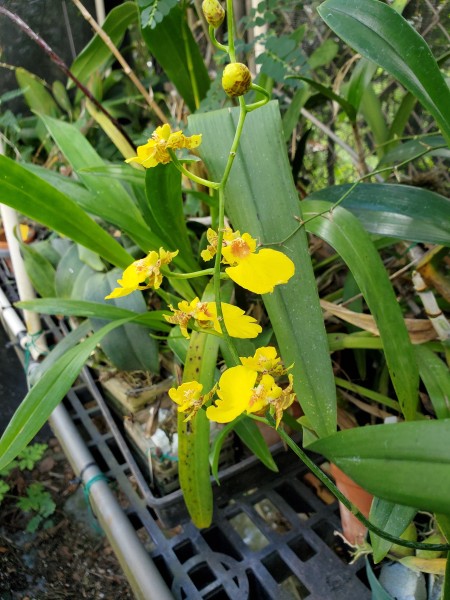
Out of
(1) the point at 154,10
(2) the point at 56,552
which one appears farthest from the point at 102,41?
(2) the point at 56,552

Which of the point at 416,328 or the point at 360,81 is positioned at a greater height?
the point at 360,81

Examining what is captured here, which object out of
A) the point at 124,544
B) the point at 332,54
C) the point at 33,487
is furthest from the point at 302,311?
the point at 33,487

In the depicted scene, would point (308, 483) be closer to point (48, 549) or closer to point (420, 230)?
point (420, 230)

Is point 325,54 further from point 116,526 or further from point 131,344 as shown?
point 116,526

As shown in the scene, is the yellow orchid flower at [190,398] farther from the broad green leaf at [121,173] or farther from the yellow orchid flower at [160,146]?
the broad green leaf at [121,173]

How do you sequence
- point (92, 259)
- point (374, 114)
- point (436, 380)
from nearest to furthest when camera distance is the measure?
point (436, 380) → point (92, 259) → point (374, 114)

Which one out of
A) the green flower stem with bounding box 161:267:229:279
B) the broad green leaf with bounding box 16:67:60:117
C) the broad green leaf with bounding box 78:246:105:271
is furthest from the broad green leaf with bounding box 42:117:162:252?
the broad green leaf with bounding box 16:67:60:117
